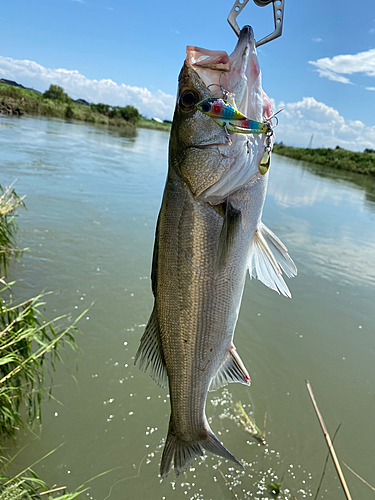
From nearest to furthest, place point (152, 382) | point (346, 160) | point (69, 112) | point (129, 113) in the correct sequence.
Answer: point (152, 382) → point (69, 112) → point (346, 160) → point (129, 113)

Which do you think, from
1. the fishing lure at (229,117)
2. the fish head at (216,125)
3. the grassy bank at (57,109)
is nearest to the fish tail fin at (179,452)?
the fish head at (216,125)

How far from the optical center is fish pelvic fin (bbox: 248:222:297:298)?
1.68m

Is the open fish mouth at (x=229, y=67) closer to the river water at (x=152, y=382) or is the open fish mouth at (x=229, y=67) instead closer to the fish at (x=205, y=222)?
the fish at (x=205, y=222)

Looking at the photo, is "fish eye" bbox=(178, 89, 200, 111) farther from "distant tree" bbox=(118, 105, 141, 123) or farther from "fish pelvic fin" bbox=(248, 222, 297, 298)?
"distant tree" bbox=(118, 105, 141, 123)

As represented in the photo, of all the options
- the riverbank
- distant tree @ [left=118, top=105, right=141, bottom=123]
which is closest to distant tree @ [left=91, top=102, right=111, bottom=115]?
the riverbank

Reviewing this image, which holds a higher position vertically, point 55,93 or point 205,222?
point 55,93

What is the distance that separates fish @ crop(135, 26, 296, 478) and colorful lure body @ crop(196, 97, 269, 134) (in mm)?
41

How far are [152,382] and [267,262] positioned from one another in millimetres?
3321

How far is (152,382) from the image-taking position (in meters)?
4.40

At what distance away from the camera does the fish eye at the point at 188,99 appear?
150cm

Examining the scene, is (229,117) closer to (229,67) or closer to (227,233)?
(229,67)

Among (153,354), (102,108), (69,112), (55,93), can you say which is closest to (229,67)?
(153,354)

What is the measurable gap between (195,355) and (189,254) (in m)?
0.52

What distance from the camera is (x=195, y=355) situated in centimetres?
164
